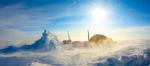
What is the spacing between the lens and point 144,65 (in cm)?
19412

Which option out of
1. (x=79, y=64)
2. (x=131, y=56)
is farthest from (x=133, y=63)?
(x=79, y=64)

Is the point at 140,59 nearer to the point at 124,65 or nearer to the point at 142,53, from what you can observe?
the point at 142,53

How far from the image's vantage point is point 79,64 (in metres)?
199

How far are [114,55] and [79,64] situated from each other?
945 inches

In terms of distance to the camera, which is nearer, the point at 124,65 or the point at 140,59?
the point at 124,65

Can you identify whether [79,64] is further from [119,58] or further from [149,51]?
[149,51]

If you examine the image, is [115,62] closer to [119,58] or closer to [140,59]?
[119,58]

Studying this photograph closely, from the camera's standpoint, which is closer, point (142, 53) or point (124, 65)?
point (124, 65)

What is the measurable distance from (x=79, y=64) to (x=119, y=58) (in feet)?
91.7

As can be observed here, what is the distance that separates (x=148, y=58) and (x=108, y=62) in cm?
2911

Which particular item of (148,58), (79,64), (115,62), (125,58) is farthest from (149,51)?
(79,64)

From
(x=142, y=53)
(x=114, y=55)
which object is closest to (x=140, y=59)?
(x=142, y=53)

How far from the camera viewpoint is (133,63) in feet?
643

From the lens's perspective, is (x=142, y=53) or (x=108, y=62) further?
(x=142, y=53)
